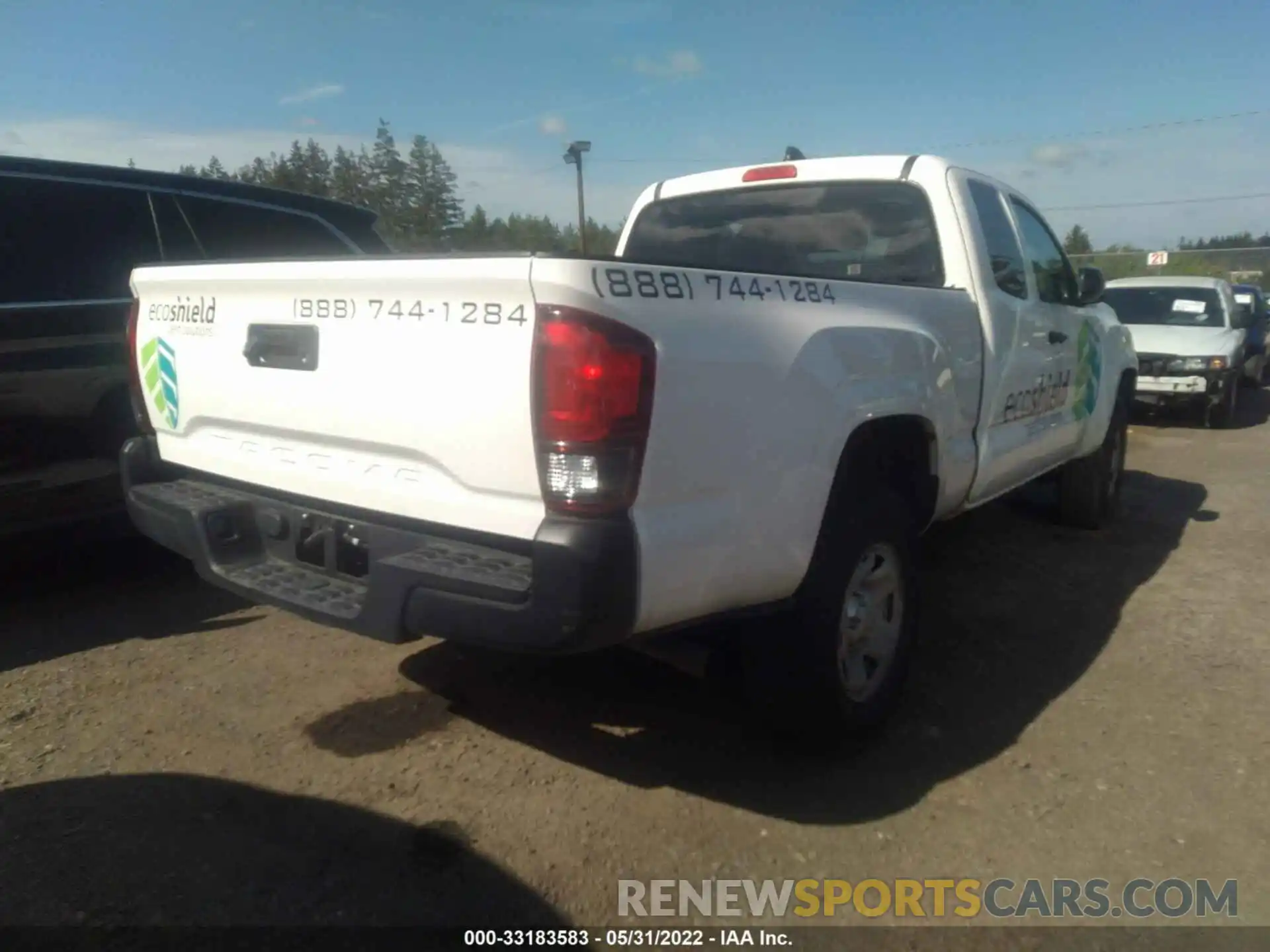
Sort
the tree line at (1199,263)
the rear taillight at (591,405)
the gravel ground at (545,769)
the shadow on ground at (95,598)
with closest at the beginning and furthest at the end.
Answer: the rear taillight at (591,405)
the gravel ground at (545,769)
the shadow on ground at (95,598)
the tree line at (1199,263)

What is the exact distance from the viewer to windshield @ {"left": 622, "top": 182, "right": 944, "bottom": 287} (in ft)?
12.7

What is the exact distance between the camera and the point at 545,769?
3.03 meters

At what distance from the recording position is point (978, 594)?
4727mm

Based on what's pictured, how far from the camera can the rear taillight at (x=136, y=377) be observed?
336 cm

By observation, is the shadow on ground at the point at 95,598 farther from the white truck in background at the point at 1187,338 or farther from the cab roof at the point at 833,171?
the white truck in background at the point at 1187,338

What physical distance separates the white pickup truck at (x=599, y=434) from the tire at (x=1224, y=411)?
8.62 metres

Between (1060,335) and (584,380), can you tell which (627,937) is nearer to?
(584,380)

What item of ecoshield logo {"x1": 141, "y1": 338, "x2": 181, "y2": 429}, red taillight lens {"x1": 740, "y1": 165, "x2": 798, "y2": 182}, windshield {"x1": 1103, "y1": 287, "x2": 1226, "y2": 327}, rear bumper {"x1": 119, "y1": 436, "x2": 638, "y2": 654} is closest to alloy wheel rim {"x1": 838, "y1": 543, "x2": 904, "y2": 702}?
rear bumper {"x1": 119, "y1": 436, "x2": 638, "y2": 654}

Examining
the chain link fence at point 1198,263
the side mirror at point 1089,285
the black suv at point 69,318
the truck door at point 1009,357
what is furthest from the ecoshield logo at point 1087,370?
the chain link fence at point 1198,263

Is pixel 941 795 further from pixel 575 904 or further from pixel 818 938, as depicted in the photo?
pixel 575 904

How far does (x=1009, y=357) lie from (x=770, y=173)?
129cm

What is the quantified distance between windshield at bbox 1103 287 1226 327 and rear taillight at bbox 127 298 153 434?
1116cm

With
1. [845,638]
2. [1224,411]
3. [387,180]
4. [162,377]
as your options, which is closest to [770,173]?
[845,638]

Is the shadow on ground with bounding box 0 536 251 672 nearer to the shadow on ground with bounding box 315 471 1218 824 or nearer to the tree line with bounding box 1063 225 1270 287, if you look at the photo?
the shadow on ground with bounding box 315 471 1218 824
